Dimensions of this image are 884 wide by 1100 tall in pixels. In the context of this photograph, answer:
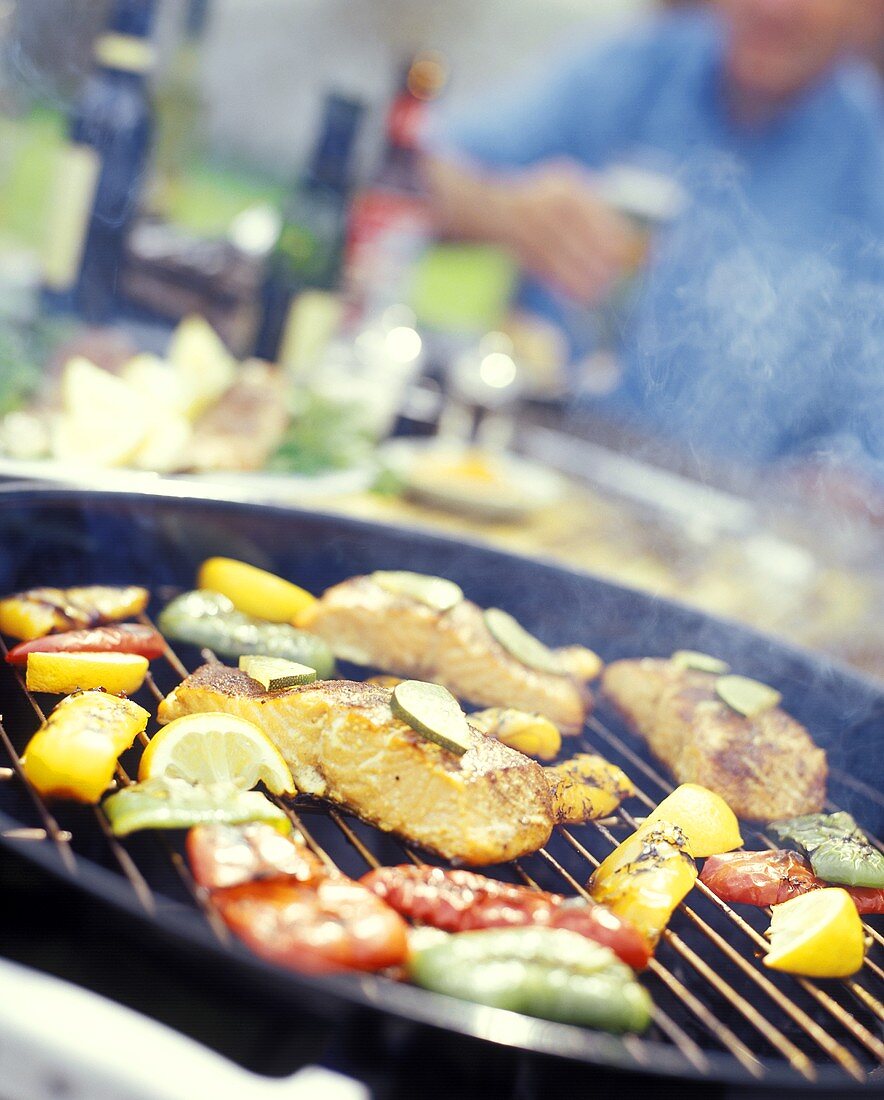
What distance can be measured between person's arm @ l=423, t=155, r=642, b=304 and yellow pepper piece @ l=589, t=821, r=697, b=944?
4.16 m

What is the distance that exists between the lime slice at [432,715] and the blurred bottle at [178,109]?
350 cm

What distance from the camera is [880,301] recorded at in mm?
7234

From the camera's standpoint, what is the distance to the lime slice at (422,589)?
2240 mm

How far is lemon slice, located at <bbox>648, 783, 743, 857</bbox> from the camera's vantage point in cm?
186

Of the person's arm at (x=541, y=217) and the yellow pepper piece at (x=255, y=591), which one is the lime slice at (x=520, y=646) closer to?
the yellow pepper piece at (x=255, y=591)

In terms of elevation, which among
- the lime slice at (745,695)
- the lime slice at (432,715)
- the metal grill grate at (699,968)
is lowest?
the metal grill grate at (699,968)

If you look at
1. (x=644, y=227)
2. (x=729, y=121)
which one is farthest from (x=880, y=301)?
(x=644, y=227)

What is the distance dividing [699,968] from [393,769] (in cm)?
58

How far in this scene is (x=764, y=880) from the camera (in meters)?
1.77

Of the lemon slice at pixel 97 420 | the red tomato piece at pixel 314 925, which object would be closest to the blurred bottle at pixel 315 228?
the lemon slice at pixel 97 420

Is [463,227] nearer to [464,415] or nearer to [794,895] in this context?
[464,415]

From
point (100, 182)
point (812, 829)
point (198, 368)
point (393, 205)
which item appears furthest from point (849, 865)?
point (393, 205)

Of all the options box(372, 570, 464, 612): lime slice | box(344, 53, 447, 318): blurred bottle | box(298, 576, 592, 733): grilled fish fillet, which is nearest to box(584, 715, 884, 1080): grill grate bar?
box(298, 576, 592, 733): grilled fish fillet

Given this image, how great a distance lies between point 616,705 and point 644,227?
2.85 meters
